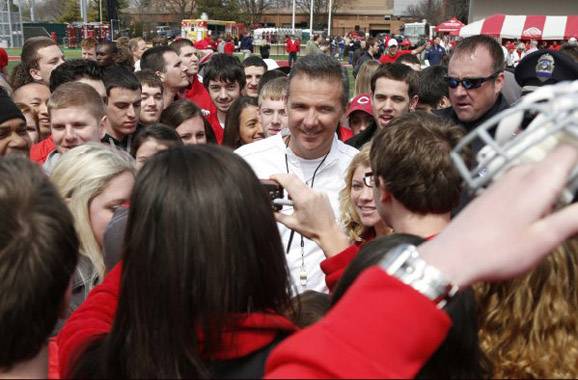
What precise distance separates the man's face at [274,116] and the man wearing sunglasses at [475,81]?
143 cm

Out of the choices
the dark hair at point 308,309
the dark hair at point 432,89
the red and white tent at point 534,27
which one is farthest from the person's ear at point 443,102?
the red and white tent at point 534,27

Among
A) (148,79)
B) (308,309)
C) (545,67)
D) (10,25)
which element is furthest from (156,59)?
(10,25)

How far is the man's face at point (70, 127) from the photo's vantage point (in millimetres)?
4211

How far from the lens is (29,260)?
136 cm

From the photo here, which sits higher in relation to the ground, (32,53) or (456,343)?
(32,53)

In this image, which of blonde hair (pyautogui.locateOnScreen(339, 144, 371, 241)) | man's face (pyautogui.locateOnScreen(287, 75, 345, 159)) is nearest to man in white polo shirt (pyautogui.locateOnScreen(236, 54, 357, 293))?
man's face (pyautogui.locateOnScreen(287, 75, 345, 159))

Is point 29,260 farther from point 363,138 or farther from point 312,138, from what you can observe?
point 363,138

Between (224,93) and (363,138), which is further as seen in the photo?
(224,93)

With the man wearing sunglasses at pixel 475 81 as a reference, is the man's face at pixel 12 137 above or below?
below

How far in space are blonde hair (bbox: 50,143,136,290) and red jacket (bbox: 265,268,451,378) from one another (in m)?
2.08

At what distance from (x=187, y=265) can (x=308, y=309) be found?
0.73 meters

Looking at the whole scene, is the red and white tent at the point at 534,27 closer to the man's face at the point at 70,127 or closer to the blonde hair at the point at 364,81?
the blonde hair at the point at 364,81

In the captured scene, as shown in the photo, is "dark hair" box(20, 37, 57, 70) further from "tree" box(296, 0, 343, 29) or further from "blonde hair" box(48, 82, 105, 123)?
"tree" box(296, 0, 343, 29)

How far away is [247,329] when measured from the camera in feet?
4.70
